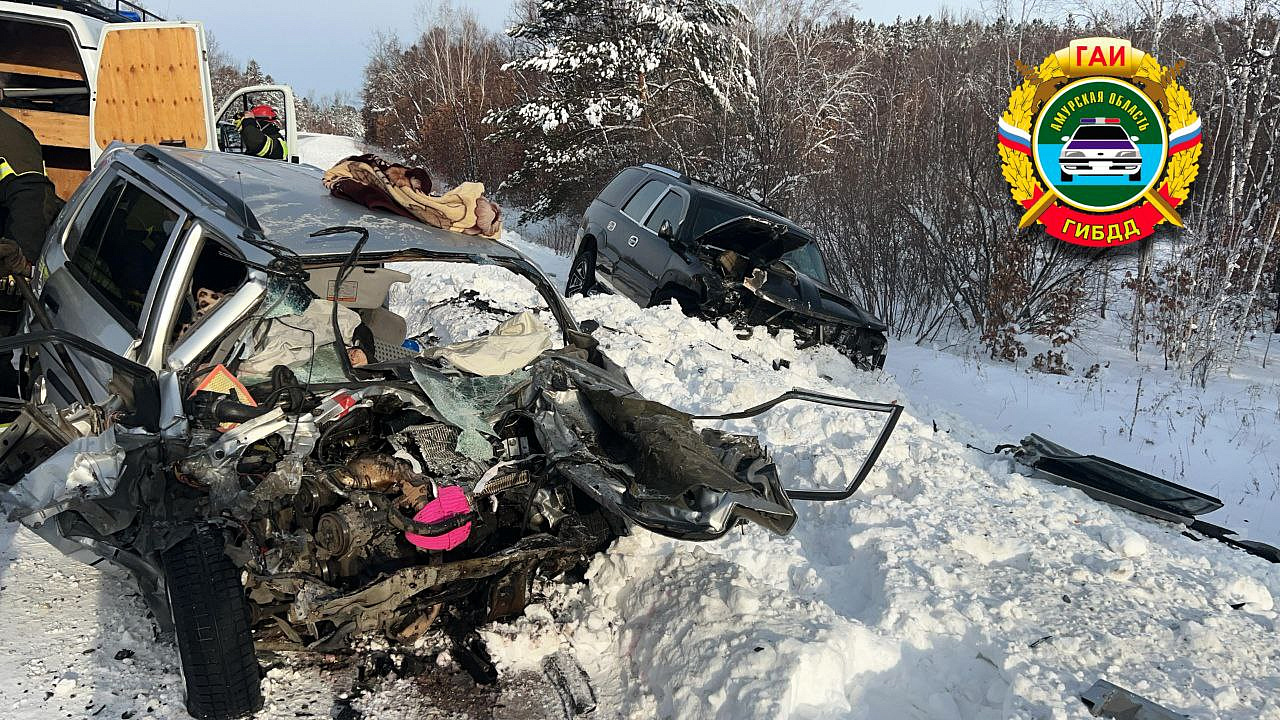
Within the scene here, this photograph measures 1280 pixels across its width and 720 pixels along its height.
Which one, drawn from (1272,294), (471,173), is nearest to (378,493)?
(1272,294)

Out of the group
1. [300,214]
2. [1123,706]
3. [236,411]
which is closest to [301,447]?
[236,411]

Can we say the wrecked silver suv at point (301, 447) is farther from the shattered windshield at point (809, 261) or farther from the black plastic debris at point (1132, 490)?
the shattered windshield at point (809, 261)

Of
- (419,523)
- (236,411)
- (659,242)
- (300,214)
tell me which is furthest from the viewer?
(659,242)


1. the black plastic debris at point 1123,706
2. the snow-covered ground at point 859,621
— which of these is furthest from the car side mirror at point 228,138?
the black plastic debris at point 1123,706

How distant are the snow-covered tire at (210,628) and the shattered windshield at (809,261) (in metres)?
6.75

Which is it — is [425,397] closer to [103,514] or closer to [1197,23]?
[103,514]

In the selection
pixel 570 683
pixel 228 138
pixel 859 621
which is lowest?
pixel 570 683

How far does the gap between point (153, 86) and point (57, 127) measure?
119 cm

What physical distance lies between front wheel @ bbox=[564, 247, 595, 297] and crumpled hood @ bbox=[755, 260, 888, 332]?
2568 millimetres

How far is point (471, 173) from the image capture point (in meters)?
29.8

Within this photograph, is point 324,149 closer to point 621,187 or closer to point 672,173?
point 621,187

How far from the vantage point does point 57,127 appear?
7.73 meters

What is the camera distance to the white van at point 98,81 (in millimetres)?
7156

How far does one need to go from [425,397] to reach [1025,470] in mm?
4285
